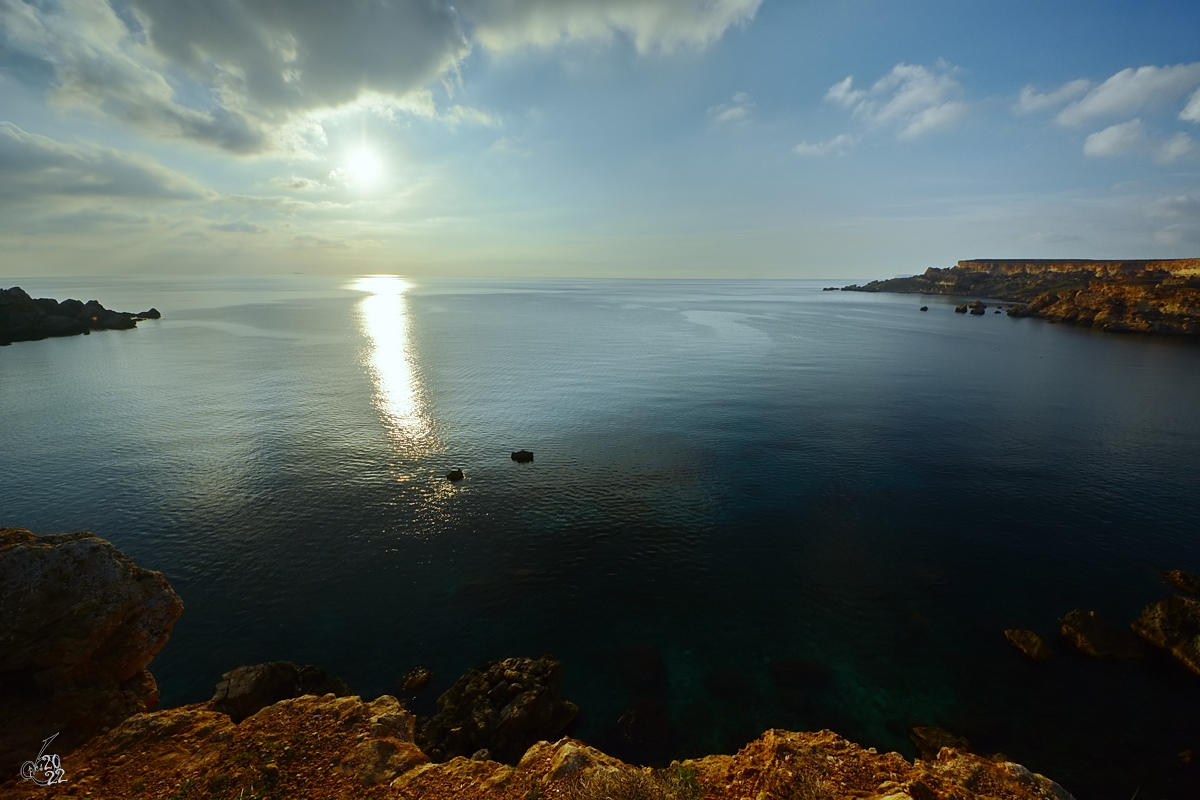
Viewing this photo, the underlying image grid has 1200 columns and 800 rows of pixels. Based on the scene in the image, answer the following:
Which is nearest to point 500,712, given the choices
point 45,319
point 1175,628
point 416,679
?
point 416,679

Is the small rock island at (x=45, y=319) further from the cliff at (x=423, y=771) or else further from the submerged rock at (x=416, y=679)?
the cliff at (x=423, y=771)

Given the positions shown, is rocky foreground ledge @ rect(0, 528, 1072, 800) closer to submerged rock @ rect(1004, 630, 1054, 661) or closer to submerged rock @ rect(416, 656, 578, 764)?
submerged rock @ rect(416, 656, 578, 764)

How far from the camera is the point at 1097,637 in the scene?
33719 mm

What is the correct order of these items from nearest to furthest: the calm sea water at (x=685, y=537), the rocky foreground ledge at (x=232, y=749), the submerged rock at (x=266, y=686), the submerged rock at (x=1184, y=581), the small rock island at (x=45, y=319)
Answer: the rocky foreground ledge at (x=232, y=749), the submerged rock at (x=266, y=686), the calm sea water at (x=685, y=537), the submerged rock at (x=1184, y=581), the small rock island at (x=45, y=319)

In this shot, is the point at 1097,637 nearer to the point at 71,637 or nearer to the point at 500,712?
the point at 500,712

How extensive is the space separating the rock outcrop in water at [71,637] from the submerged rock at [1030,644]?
5415 cm

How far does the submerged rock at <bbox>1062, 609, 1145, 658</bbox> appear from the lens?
3312 cm

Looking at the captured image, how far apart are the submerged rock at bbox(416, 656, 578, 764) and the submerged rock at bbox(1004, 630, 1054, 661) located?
32.8 meters

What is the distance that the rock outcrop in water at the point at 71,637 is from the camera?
63.8 ft

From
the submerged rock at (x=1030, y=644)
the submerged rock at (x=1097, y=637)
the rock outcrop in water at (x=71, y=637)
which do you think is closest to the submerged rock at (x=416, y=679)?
the rock outcrop in water at (x=71, y=637)

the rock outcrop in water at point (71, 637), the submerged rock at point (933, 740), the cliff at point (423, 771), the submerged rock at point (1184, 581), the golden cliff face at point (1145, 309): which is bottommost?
the submerged rock at point (933, 740)

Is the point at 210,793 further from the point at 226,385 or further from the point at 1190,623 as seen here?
the point at 226,385

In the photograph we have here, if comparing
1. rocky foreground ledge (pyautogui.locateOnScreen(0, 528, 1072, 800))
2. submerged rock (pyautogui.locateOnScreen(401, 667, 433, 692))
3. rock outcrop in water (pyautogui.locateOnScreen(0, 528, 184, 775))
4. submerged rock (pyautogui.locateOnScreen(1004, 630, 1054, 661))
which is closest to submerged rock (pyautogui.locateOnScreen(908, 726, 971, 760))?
rocky foreground ledge (pyautogui.locateOnScreen(0, 528, 1072, 800))

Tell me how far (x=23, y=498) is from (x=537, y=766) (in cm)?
7254
